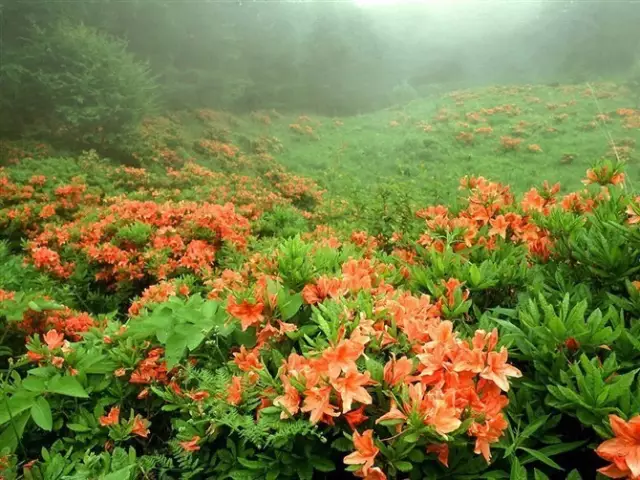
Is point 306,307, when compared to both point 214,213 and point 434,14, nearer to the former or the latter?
point 214,213

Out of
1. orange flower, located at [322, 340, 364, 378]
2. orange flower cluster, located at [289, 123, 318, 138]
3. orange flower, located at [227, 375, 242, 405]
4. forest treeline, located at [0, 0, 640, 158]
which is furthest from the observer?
orange flower cluster, located at [289, 123, 318, 138]

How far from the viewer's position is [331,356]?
3.68 ft

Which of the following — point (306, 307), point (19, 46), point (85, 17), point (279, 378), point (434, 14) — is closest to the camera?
point (279, 378)

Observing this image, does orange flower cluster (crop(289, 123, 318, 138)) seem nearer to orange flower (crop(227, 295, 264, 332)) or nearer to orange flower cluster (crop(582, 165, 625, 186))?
orange flower cluster (crop(582, 165, 625, 186))

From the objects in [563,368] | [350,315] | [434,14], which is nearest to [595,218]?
[563,368]

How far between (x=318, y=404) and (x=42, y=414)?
109 cm

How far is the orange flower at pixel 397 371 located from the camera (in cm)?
114

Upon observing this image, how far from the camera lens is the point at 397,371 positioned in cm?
114

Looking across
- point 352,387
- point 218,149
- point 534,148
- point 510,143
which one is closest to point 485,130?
point 510,143

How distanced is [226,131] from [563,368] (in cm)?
1321

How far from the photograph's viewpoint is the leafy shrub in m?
9.24

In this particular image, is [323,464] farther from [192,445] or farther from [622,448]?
[622,448]

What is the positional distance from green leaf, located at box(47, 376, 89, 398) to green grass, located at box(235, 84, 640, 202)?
23.4 feet

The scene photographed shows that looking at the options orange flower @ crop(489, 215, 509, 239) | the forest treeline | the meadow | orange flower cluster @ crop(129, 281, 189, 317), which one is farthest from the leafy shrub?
orange flower @ crop(489, 215, 509, 239)
